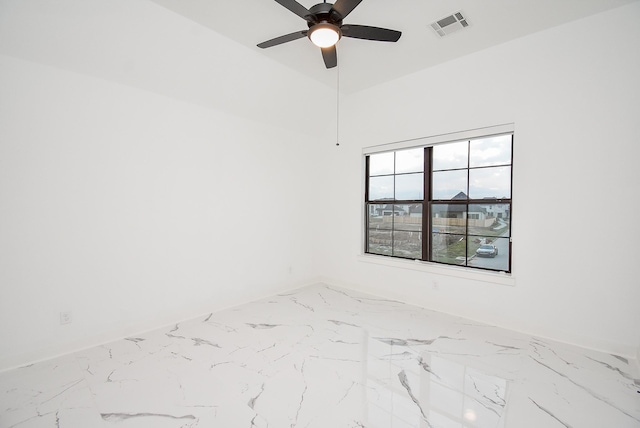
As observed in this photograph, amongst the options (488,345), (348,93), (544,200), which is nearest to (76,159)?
(348,93)

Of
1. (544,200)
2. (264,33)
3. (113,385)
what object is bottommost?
(113,385)

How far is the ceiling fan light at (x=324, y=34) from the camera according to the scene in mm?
2072

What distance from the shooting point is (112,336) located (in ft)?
9.42

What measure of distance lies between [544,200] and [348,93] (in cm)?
296

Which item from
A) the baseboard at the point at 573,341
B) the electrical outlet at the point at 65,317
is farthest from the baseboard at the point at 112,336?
the baseboard at the point at 573,341

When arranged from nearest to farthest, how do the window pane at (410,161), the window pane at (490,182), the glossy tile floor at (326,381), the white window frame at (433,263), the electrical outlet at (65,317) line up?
the glossy tile floor at (326,381) < the electrical outlet at (65,317) < the white window frame at (433,263) < the window pane at (490,182) < the window pane at (410,161)

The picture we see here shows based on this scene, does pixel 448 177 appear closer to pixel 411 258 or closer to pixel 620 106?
pixel 411 258

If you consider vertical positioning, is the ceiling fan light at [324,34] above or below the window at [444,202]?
above

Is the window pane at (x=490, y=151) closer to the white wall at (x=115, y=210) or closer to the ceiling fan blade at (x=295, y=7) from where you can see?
Answer: the ceiling fan blade at (x=295, y=7)

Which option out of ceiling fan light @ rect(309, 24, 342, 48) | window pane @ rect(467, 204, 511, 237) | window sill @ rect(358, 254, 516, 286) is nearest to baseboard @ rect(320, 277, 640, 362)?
window sill @ rect(358, 254, 516, 286)

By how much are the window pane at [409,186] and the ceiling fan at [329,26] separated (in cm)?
216

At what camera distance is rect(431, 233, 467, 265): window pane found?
12.0 ft

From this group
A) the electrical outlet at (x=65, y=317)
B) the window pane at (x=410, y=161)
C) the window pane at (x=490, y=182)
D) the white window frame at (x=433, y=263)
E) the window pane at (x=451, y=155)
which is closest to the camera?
the electrical outlet at (x=65, y=317)

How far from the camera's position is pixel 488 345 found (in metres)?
2.80
